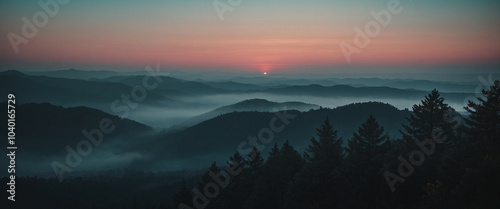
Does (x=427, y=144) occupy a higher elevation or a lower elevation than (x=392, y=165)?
higher

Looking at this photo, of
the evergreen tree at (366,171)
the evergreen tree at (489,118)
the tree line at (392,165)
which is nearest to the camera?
the tree line at (392,165)

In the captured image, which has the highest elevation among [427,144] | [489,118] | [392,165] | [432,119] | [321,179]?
[432,119]

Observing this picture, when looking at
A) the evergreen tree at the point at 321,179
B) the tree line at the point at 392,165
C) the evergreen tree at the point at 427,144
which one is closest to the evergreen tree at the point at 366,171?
the tree line at the point at 392,165

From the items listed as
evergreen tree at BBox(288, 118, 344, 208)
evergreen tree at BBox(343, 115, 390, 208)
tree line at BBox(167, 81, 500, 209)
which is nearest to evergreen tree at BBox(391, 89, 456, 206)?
tree line at BBox(167, 81, 500, 209)

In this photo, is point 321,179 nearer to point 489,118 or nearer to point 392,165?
point 392,165

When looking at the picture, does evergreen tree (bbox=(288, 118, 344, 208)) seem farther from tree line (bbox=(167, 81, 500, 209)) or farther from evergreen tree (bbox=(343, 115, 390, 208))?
evergreen tree (bbox=(343, 115, 390, 208))

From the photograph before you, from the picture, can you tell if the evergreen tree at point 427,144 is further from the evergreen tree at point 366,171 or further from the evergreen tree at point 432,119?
the evergreen tree at point 366,171

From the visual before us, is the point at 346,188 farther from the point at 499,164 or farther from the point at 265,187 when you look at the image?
the point at 499,164

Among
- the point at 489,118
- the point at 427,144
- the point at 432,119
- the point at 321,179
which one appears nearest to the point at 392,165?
the point at 427,144

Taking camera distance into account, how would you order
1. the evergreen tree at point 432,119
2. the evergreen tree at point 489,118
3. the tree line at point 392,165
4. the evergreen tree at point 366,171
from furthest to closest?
the evergreen tree at point 432,119, the evergreen tree at point 489,118, the evergreen tree at point 366,171, the tree line at point 392,165

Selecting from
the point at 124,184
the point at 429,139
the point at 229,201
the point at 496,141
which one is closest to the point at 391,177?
the point at 429,139

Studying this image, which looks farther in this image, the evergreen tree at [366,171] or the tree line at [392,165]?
the evergreen tree at [366,171]
